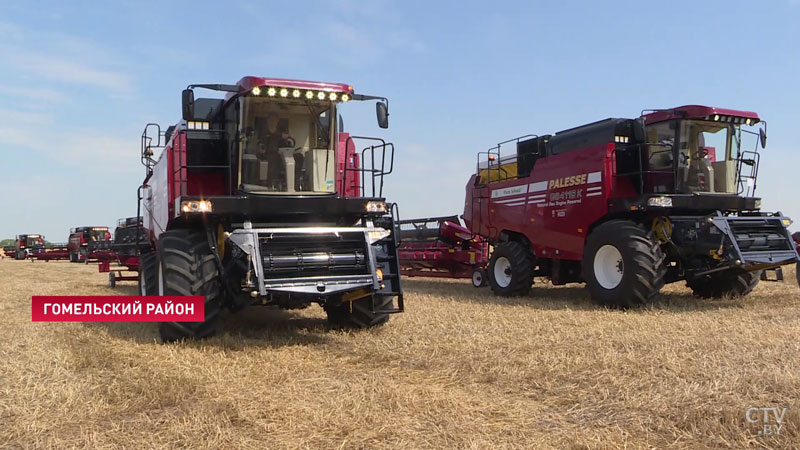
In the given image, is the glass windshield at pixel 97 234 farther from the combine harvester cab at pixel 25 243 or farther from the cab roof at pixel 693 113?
the cab roof at pixel 693 113

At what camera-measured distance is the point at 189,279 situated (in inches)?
231

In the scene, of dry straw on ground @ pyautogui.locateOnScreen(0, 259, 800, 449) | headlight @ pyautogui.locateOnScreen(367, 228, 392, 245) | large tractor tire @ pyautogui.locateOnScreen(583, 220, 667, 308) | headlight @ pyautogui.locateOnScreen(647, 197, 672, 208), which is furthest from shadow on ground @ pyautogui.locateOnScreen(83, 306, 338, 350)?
headlight @ pyautogui.locateOnScreen(647, 197, 672, 208)

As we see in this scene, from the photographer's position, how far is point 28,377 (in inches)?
178

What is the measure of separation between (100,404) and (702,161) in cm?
788

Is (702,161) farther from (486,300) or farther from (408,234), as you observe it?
(408,234)

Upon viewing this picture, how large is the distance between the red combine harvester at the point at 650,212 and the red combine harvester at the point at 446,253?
2.35 meters

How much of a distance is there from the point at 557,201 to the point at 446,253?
12.6 feet

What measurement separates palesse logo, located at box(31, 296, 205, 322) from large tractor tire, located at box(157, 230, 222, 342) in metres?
0.07

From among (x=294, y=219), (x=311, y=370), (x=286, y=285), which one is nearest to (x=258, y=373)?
(x=311, y=370)

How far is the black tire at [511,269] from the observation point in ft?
34.3

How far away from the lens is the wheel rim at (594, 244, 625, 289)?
8.52m

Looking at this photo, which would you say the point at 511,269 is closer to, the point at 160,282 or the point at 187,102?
the point at 160,282

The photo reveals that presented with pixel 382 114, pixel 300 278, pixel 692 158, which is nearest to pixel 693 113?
pixel 692 158

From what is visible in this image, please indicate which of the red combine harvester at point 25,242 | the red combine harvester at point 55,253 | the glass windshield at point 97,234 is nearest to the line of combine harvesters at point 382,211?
the glass windshield at point 97,234
